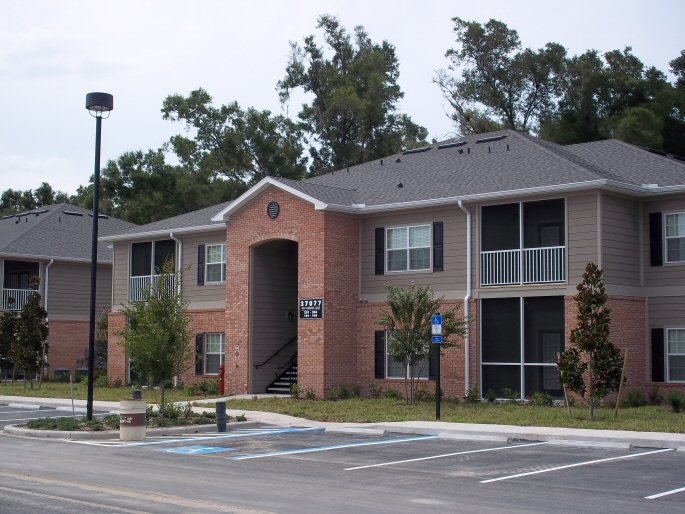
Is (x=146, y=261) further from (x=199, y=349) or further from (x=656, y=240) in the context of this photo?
(x=656, y=240)

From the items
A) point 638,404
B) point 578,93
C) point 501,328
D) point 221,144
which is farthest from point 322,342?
point 221,144

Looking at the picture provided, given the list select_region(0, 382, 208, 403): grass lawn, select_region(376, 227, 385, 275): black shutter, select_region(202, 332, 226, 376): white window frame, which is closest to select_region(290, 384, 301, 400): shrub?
select_region(0, 382, 208, 403): grass lawn

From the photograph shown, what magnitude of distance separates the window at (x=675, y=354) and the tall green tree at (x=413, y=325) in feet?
18.3

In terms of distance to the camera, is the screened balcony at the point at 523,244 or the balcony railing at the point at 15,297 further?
the balcony railing at the point at 15,297

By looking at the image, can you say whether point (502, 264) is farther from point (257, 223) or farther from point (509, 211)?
point (257, 223)

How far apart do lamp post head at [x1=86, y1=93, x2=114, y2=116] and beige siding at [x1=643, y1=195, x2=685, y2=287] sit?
14.8m

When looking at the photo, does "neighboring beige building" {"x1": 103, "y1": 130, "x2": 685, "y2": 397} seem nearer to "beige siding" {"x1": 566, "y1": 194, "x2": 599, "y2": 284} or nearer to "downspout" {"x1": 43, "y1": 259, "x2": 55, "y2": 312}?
"beige siding" {"x1": 566, "y1": 194, "x2": 599, "y2": 284}

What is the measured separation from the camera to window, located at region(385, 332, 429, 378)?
97.0ft

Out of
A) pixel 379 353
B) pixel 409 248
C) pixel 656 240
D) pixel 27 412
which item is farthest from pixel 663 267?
pixel 27 412

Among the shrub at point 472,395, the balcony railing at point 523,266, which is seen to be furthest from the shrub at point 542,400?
the balcony railing at point 523,266

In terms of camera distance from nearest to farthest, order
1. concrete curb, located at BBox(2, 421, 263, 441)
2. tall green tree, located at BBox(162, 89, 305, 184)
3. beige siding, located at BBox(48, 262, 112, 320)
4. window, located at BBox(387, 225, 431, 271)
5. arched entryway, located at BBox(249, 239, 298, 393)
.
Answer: concrete curb, located at BBox(2, 421, 263, 441) < window, located at BBox(387, 225, 431, 271) < arched entryway, located at BBox(249, 239, 298, 393) < beige siding, located at BBox(48, 262, 112, 320) < tall green tree, located at BBox(162, 89, 305, 184)

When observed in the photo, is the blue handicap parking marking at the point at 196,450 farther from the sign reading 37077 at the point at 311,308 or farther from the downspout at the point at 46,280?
the downspout at the point at 46,280

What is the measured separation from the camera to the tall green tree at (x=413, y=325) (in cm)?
2734

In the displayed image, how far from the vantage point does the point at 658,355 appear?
27219 millimetres
